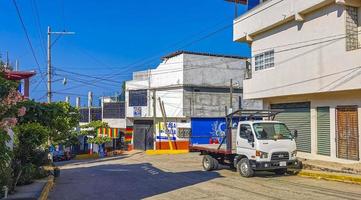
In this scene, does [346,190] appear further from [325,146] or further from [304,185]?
[325,146]

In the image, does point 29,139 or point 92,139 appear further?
point 92,139

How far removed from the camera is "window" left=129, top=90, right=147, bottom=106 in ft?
170

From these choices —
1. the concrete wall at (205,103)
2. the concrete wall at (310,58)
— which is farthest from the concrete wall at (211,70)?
the concrete wall at (310,58)


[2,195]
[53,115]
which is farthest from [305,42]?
[2,195]

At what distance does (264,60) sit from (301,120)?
4313 mm

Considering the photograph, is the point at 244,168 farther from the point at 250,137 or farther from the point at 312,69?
the point at 312,69

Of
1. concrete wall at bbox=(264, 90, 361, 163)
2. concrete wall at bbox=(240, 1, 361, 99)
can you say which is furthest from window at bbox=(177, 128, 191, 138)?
concrete wall at bbox=(264, 90, 361, 163)

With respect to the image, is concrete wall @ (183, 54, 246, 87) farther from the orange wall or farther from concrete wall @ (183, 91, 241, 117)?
the orange wall

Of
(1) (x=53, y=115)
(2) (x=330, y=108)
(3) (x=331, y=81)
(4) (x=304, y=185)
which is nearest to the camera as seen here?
(4) (x=304, y=185)

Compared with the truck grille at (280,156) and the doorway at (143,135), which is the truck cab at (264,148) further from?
the doorway at (143,135)

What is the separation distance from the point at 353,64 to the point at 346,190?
6.13 meters

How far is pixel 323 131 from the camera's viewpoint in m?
21.4

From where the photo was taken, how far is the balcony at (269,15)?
20784mm

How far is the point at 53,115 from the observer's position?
57.8ft
